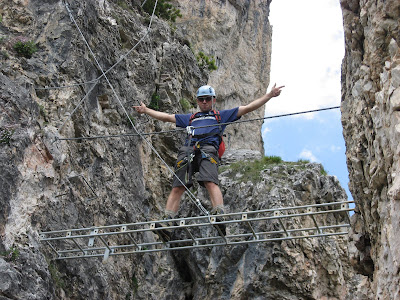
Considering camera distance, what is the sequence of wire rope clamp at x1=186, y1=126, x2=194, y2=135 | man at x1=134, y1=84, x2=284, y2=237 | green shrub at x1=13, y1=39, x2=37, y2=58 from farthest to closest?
green shrub at x1=13, y1=39, x2=37, y2=58 < wire rope clamp at x1=186, y1=126, x2=194, y2=135 < man at x1=134, y1=84, x2=284, y2=237

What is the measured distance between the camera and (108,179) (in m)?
13.8

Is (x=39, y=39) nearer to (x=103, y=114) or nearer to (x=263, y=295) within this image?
(x=103, y=114)

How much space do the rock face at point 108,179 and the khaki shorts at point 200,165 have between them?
77cm

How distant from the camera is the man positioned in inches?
444

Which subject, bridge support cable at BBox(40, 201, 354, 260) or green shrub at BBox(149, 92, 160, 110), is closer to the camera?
bridge support cable at BBox(40, 201, 354, 260)

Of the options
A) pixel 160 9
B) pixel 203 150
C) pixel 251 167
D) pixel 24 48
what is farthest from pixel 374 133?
pixel 160 9

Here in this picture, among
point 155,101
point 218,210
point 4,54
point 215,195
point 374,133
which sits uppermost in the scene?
point 155,101

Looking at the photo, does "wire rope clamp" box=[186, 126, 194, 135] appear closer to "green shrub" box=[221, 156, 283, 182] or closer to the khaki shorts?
the khaki shorts

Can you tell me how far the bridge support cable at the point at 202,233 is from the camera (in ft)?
33.2

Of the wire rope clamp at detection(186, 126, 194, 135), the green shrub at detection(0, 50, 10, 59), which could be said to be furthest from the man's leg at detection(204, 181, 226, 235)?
the green shrub at detection(0, 50, 10, 59)

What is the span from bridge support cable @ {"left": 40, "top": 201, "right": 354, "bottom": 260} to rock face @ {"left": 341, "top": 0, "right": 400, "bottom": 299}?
3.30 feet

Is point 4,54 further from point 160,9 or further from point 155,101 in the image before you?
point 160,9

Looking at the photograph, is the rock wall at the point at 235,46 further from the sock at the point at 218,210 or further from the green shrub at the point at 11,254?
the green shrub at the point at 11,254

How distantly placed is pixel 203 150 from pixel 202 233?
432 cm
